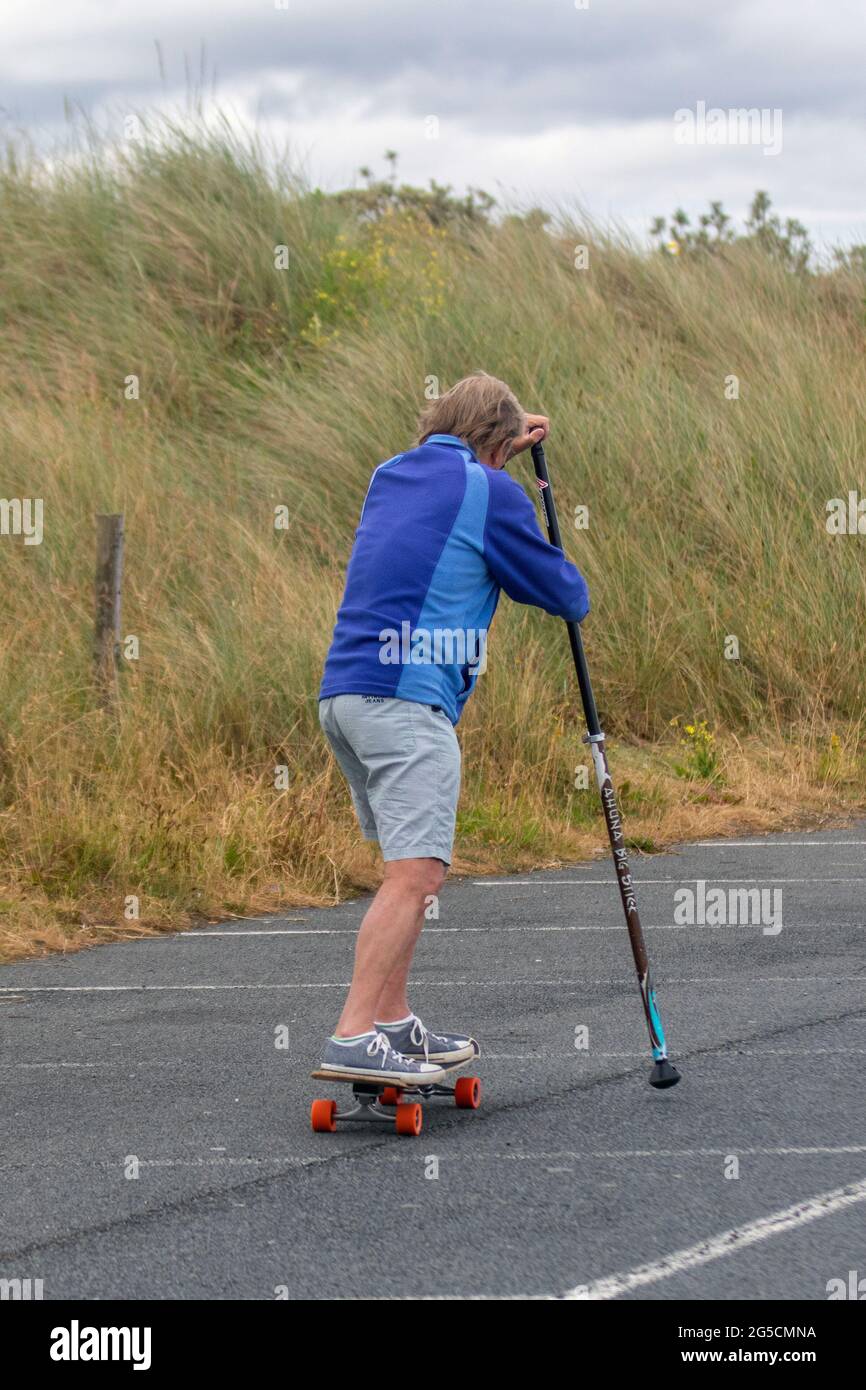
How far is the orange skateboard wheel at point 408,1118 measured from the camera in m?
5.64

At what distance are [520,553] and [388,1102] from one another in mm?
1721

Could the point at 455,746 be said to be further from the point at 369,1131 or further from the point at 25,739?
the point at 25,739

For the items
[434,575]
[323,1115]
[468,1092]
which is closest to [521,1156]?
[468,1092]

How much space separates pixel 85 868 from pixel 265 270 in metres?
13.9

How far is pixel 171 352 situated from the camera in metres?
20.9

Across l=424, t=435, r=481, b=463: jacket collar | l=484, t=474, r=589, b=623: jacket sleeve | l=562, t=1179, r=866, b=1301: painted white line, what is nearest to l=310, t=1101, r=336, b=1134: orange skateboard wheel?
l=562, t=1179, r=866, b=1301: painted white line

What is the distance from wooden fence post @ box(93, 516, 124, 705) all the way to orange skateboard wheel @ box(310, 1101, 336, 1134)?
22.5 ft

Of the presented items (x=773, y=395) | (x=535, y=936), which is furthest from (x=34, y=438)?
(x=535, y=936)

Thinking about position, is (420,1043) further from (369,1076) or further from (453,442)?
(453,442)

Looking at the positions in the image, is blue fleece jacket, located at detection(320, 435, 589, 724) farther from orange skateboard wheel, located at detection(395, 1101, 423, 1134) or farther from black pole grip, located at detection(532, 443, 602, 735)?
orange skateboard wheel, located at detection(395, 1101, 423, 1134)

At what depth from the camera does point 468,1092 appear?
19.3 feet

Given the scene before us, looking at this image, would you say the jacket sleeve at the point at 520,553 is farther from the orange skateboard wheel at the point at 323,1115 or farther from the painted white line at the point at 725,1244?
the painted white line at the point at 725,1244

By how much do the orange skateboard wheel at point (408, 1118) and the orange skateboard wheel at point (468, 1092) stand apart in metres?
0.25

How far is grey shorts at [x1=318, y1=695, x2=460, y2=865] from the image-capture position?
5.68m
